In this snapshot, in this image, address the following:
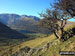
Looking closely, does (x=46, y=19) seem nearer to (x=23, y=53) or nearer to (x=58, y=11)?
(x=58, y=11)

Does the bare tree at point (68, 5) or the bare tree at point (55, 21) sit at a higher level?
the bare tree at point (68, 5)

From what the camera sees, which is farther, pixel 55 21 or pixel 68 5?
pixel 55 21

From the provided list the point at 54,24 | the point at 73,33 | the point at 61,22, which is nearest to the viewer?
the point at 61,22

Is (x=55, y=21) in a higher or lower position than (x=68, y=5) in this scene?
lower

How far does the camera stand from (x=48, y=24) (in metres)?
27.4

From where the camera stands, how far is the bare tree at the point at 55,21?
78.3 feet

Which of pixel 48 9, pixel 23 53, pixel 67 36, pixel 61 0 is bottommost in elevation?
pixel 23 53

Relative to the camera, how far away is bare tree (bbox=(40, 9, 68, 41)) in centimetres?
2387

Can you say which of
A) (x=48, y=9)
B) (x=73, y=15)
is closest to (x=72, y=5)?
(x=73, y=15)

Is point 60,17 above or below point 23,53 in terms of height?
above

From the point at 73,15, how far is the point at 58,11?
13.5ft

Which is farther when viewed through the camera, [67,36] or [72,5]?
[67,36]

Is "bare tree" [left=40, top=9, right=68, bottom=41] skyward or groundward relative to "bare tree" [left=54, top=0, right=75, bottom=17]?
groundward

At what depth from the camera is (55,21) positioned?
26922 millimetres
